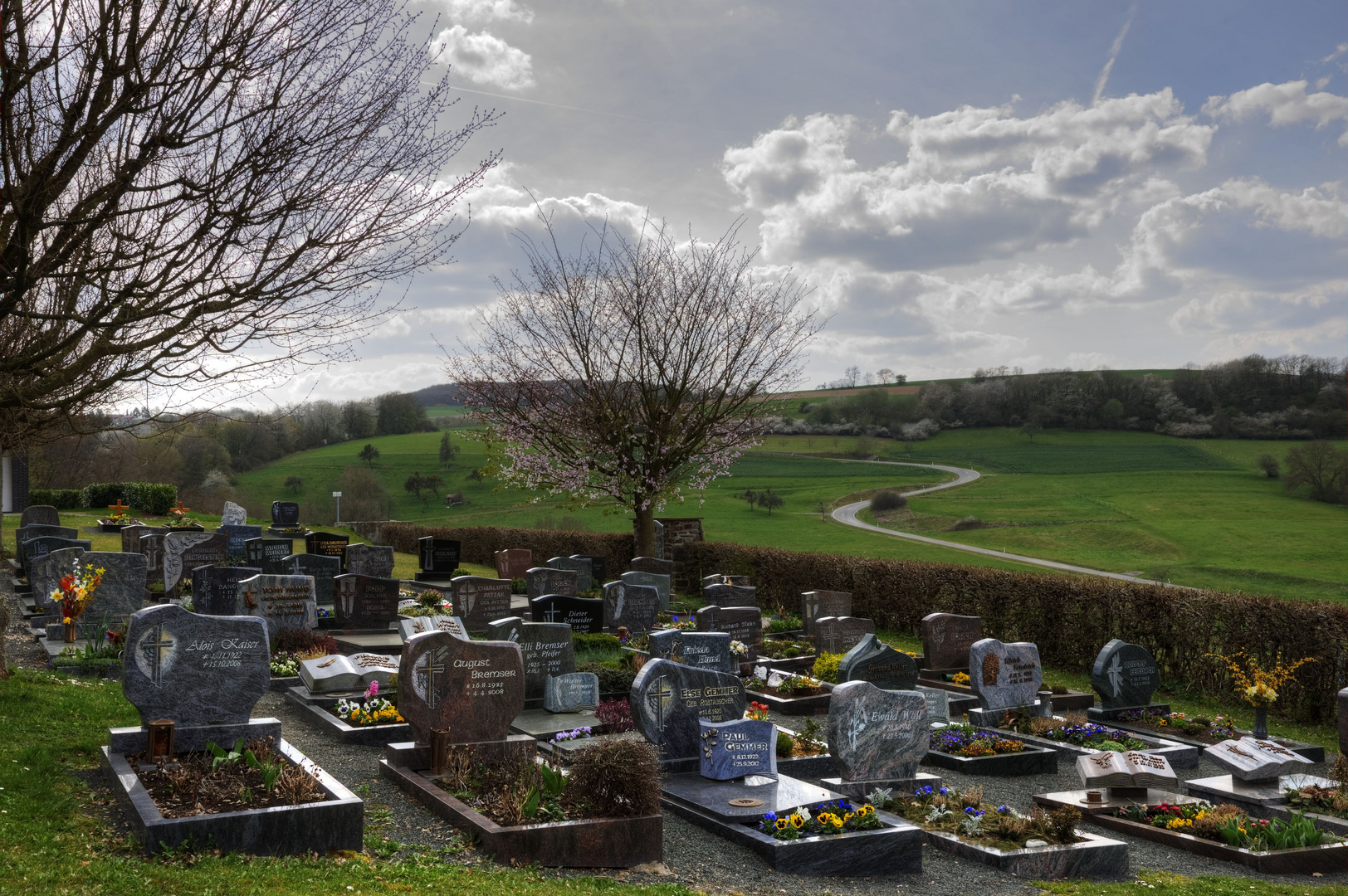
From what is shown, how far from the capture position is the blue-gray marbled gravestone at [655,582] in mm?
20219

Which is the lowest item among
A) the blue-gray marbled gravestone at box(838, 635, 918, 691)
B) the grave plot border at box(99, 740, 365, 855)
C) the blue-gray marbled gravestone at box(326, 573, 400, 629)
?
the blue-gray marbled gravestone at box(838, 635, 918, 691)

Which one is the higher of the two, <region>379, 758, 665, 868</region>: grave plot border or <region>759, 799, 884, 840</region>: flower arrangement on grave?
<region>379, 758, 665, 868</region>: grave plot border

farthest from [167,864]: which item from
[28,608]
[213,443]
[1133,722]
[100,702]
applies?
[213,443]

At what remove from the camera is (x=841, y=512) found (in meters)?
66.6

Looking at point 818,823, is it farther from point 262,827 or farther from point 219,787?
point 219,787

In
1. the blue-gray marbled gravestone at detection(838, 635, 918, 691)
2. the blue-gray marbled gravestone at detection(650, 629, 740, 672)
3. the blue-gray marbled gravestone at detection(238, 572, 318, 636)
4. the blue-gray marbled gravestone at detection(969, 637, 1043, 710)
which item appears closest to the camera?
the blue-gray marbled gravestone at detection(650, 629, 740, 672)

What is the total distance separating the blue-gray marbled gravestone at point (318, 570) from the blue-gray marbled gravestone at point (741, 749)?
38.9 feet

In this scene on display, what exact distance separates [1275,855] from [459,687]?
24.6 feet

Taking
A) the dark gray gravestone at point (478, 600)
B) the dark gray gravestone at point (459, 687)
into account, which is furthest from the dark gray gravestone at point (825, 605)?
the dark gray gravestone at point (459, 687)

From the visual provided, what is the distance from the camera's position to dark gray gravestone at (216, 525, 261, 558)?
24594 millimetres

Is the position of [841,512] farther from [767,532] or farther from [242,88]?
[242,88]

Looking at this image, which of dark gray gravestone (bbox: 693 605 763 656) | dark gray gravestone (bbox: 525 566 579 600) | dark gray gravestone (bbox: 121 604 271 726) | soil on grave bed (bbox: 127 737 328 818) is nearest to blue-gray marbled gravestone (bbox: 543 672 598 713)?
dark gray gravestone (bbox: 121 604 271 726)

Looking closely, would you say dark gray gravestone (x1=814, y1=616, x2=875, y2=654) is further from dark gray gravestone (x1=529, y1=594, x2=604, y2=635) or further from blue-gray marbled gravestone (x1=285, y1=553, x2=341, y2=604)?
blue-gray marbled gravestone (x1=285, y1=553, x2=341, y2=604)

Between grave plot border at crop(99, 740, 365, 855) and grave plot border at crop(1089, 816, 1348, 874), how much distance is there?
291 inches
